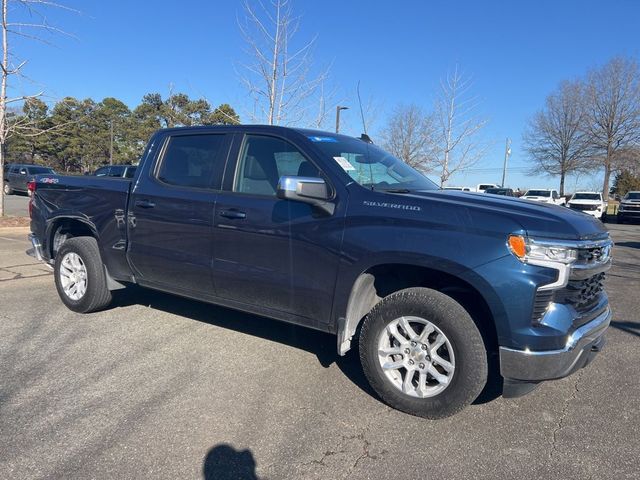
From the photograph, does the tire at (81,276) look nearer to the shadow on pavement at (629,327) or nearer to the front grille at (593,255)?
the front grille at (593,255)

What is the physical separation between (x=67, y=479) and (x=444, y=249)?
2.43 metres

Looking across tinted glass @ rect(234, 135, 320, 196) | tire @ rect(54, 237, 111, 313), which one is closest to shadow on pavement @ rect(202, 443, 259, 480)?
tinted glass @ rect(234, 135, 320, 196)

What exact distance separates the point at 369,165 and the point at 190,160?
166cm

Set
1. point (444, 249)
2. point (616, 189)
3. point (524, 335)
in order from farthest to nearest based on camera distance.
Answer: point (616, 189), point (444, 249), point (524, 335)

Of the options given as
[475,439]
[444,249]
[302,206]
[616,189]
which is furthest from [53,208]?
[616,189]

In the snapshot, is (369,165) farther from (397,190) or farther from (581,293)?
(581,293)

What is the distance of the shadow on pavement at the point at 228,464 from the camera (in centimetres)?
263

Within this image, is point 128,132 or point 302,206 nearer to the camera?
point 302,206

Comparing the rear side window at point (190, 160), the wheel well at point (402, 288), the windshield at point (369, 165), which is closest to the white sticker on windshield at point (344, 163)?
the windshield at point (369, 165)

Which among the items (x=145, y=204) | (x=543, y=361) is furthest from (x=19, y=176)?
(x=543, y=361)

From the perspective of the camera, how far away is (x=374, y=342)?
343cm

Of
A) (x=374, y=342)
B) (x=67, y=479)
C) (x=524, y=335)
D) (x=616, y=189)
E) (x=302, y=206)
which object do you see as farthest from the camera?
(x=616, y=189)

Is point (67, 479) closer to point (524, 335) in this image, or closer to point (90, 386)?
point (90, 386)

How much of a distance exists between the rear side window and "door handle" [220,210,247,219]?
387mm
